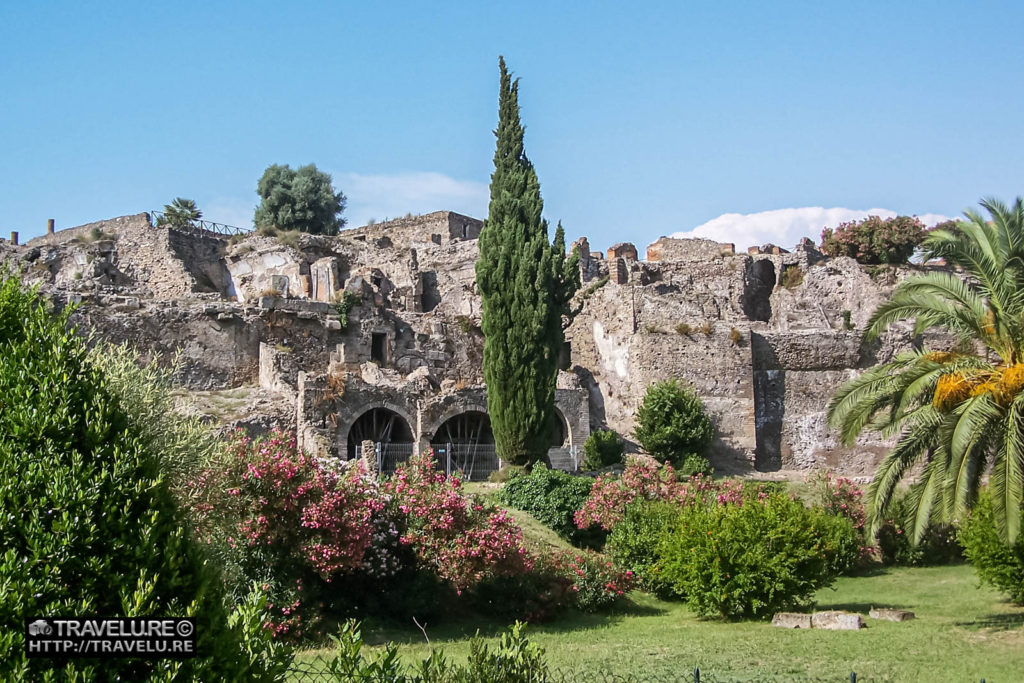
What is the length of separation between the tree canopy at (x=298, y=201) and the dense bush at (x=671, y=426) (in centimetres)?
2645

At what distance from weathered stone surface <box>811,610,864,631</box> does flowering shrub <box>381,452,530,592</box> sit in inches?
192

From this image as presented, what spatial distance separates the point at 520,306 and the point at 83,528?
24.5m

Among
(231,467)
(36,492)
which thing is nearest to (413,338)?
(231,467)

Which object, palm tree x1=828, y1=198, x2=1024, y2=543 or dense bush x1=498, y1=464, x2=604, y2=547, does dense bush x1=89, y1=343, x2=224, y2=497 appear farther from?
dense bush x1=498, y1=464, x2=604, y2=547

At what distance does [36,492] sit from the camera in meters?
6.25

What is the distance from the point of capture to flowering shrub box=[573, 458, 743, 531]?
75.0ft

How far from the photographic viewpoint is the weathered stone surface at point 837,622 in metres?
16.1

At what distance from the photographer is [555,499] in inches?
971

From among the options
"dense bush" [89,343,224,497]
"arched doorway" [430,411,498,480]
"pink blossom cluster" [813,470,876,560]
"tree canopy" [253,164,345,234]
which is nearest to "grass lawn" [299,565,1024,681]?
"dense bush" [89,343,224,497]

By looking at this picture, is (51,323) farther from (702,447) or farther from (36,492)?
(702,447)

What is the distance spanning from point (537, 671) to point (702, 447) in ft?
84.7

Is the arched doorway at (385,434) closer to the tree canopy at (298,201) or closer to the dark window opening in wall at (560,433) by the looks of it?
the dark window opening in wall at (560,433)

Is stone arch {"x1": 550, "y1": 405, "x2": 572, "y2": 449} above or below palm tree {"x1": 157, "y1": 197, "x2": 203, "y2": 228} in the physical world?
below

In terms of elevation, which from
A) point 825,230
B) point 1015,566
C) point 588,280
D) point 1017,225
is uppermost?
point 825,230
